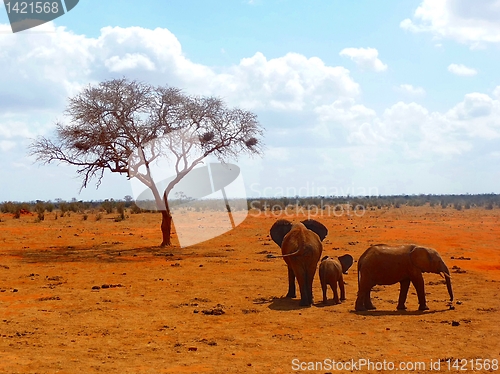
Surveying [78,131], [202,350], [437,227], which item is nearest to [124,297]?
[202,350]

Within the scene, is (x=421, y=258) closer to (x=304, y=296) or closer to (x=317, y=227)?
(x=304, y=296)

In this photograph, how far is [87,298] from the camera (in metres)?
11.4

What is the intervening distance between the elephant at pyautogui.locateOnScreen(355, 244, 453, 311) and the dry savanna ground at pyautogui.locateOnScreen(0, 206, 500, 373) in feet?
1.27

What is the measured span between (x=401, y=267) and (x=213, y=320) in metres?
3.36

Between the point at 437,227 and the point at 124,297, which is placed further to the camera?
the point at 437,227

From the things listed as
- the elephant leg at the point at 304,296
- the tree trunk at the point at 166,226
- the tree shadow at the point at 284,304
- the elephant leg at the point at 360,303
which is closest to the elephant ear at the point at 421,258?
the elephant leg at the point at 360,303

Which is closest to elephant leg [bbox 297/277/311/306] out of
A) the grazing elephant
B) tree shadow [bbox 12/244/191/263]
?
the grazing elephant

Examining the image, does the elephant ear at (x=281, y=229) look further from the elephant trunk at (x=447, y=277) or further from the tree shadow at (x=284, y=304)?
the elephant trunk at (x=447, y=277)

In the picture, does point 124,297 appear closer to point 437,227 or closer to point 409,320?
point 409,320

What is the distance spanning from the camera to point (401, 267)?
32.1 ft

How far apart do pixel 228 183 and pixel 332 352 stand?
58.5 ft

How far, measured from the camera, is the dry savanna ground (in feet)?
22.6

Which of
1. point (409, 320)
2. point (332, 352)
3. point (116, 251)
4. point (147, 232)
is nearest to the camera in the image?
point (332, 352)

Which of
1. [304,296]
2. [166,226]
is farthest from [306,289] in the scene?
[166,226]
